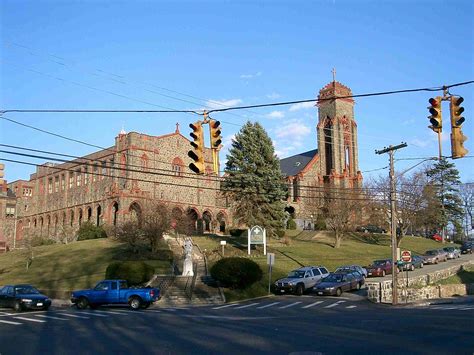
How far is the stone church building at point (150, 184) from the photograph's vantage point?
2596 inches

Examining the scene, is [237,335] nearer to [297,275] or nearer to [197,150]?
[197,150]

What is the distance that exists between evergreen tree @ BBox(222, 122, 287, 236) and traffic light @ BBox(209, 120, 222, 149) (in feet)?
113

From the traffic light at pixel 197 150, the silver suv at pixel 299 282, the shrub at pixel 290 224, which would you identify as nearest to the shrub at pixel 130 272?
the silver suv at pixel 299 282

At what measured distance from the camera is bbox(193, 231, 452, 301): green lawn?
3998 cm

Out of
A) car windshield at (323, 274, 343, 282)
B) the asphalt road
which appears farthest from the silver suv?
→ the asphalt road

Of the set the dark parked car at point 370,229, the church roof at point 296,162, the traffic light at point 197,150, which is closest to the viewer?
the traffic light at point 197,150

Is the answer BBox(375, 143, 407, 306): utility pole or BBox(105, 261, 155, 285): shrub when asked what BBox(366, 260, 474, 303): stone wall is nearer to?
BBox(375, 143, 407, 306): utility pole

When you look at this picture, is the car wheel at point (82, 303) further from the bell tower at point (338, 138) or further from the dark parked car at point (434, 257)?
the bell tower at point (338, 138)

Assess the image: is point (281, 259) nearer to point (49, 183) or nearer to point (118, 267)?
point (118, 267)

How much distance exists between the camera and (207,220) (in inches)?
2918

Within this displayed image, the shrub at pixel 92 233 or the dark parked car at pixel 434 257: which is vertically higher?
the shrub at pixel 92 233

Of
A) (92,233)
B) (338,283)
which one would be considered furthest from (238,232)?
(338,283)

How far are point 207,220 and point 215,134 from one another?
59110mm

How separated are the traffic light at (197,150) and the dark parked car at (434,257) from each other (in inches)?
1516
